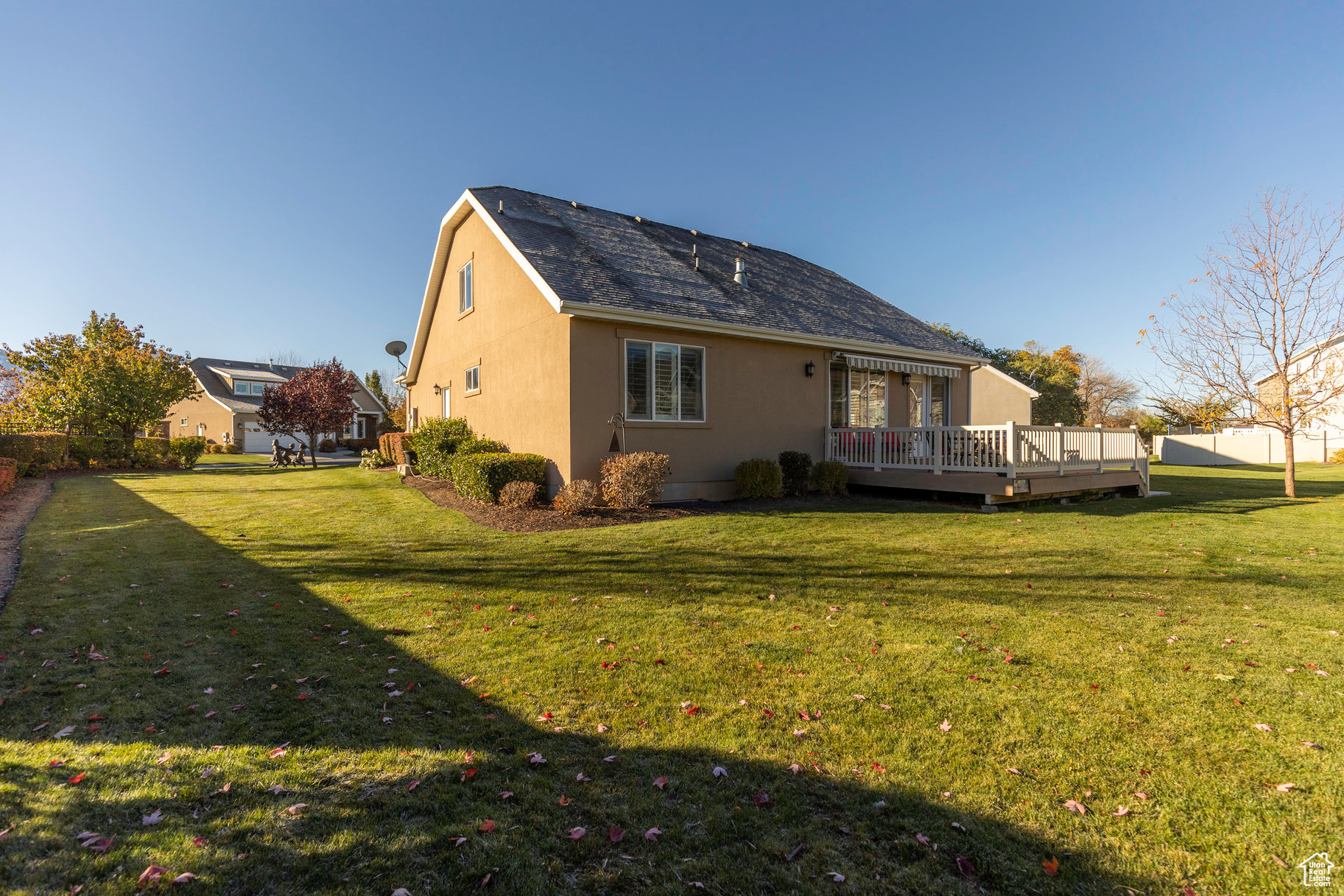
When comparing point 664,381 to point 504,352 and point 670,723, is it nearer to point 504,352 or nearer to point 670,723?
point 504,352

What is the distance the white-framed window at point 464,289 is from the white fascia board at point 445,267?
1.10 meters

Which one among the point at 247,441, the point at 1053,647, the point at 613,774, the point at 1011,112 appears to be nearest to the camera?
the point at 613,774

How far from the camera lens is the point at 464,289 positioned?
15570 millimetres

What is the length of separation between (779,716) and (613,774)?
1034 millimetres

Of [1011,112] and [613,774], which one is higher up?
[1011,112]

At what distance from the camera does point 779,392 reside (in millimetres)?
12719

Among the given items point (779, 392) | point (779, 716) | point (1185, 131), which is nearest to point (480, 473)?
point (779, 392)

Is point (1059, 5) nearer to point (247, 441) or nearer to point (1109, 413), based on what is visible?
point (247, 441)

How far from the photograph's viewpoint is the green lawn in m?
2.12

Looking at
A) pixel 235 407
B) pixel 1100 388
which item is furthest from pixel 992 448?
pixel 1100 388

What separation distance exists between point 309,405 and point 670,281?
672 inches

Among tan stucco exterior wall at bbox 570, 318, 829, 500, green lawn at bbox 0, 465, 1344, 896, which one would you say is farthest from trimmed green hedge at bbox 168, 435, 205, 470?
tan stucco exterior wall at bbox 570, 318, 829, 500

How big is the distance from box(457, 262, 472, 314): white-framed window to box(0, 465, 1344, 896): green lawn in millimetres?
10083

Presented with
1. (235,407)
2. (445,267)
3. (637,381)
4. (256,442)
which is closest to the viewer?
(637,381)
